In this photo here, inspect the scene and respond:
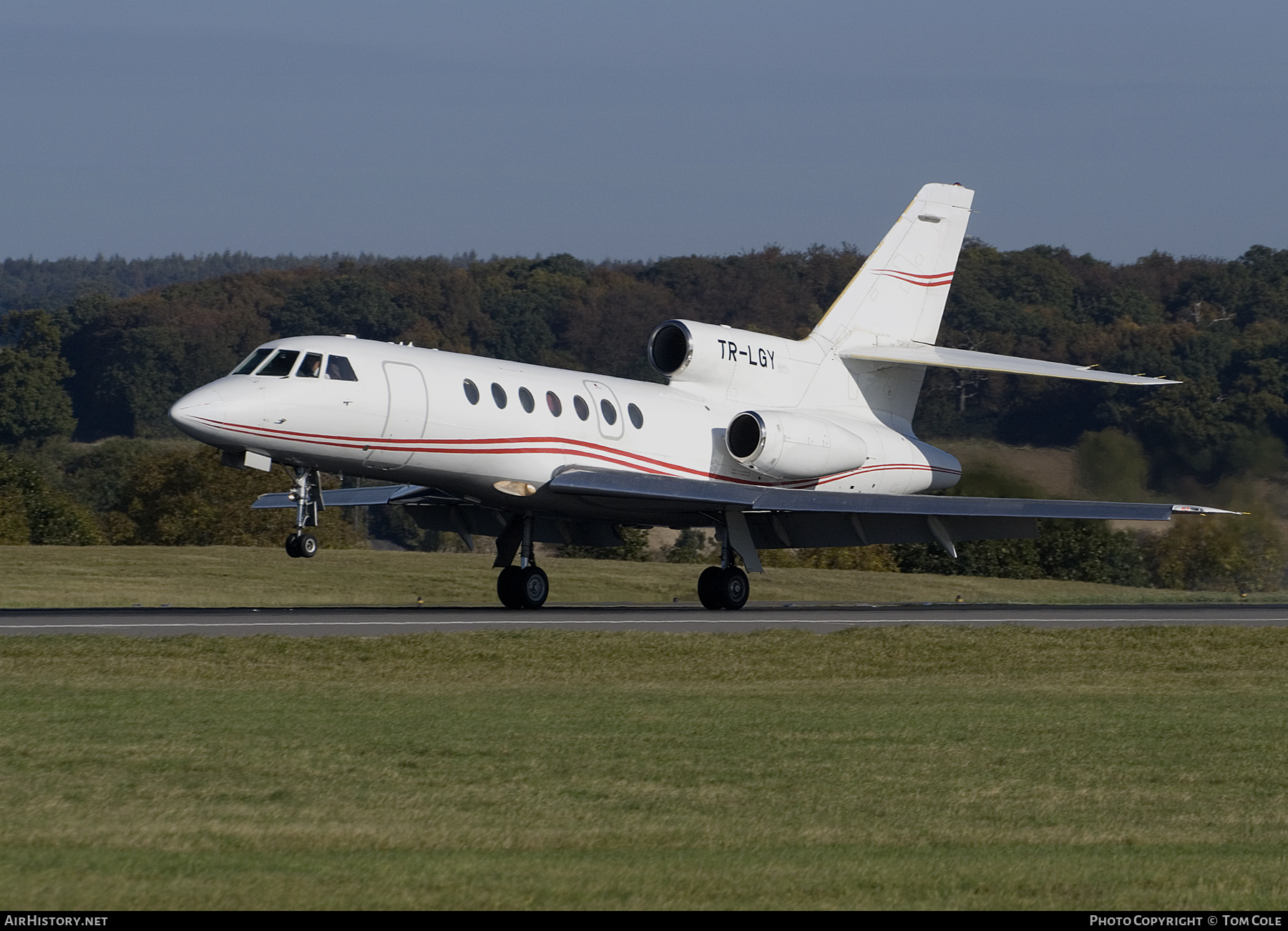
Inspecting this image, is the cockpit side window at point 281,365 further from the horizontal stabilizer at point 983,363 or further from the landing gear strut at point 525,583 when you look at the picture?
the horizontal stabilizer at point 983,363

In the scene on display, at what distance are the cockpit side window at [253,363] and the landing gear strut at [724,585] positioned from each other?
8.13 m

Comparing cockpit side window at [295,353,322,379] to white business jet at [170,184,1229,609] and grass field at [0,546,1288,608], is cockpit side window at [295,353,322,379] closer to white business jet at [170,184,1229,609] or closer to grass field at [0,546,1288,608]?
white business jet at [170,184,1229,609]

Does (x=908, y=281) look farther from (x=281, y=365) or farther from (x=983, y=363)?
(x=281, y=365)

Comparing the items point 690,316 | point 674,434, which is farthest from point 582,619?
point 690,316

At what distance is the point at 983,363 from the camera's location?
27.9 m

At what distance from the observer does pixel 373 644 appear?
1836 centimetres

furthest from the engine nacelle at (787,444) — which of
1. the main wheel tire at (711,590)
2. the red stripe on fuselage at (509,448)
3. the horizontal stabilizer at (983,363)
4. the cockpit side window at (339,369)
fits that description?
the cockpit side window at (339,369)

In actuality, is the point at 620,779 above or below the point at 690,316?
below

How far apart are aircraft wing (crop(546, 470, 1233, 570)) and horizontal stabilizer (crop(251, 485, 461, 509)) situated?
300cm

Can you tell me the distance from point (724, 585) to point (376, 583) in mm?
13125

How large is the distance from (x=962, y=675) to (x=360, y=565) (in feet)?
80.6

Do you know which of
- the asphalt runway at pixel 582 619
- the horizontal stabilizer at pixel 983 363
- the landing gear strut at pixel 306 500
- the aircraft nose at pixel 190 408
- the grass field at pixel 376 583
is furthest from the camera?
the grass field at pixel 376 583

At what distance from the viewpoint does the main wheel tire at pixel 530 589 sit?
1038 inches

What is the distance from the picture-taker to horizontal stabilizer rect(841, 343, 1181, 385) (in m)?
26.6
